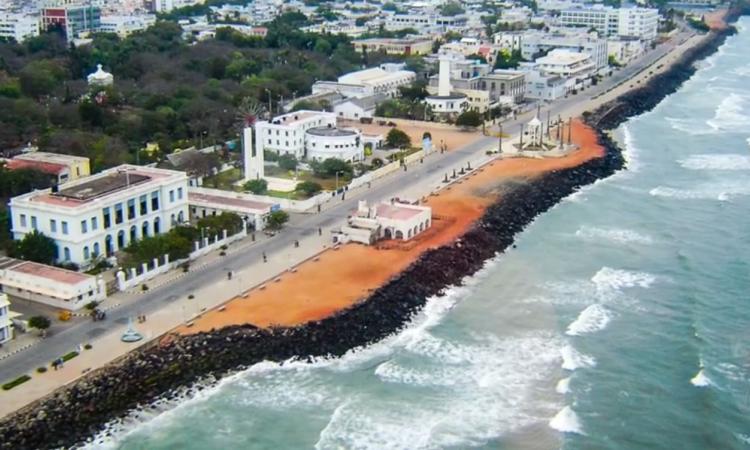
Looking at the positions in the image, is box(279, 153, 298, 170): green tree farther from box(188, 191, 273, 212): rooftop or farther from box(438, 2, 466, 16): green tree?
box(438, 2, 466, 16): green tree

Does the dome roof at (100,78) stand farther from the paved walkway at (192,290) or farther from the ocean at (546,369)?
the ocean at (546,369)

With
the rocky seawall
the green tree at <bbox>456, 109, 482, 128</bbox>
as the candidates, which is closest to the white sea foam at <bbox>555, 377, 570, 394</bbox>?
the rocky seawall

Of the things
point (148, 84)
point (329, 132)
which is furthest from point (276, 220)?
point (148, 84)

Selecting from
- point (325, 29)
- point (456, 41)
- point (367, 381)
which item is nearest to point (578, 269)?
point (367, 381)

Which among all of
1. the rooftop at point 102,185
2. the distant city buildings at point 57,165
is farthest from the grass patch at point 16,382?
the distant city buildings at point 57,165

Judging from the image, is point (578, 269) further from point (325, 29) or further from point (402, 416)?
point (325, 29)
